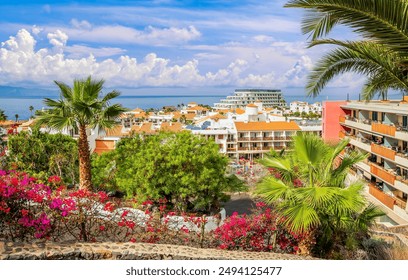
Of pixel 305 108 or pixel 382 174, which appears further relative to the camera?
pixel 305 108

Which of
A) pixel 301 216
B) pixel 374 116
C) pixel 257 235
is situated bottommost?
pixel 257 235

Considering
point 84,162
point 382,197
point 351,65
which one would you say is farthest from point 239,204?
point 351,65

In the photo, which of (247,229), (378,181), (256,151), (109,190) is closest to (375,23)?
(247,229)

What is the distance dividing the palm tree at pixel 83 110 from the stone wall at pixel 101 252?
441cm

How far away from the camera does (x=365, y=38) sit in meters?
6.82

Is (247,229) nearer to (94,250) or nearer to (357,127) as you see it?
(94,250)

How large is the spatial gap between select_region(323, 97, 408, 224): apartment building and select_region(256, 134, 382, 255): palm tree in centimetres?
584

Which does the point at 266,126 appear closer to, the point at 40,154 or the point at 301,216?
the point at 40,154

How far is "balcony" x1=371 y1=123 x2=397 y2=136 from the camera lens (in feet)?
50.5

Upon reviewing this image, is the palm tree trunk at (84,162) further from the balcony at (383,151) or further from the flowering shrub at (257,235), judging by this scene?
the balcony at (383,151)

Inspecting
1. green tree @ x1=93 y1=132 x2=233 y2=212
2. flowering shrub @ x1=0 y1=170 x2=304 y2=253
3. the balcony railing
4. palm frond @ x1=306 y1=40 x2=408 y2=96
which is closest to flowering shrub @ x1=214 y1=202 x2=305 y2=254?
flowering shrub @ x1=0 y1=170 x2=304 y2=253

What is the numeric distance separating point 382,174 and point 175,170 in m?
8.72

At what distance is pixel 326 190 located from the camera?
602 centimetres
